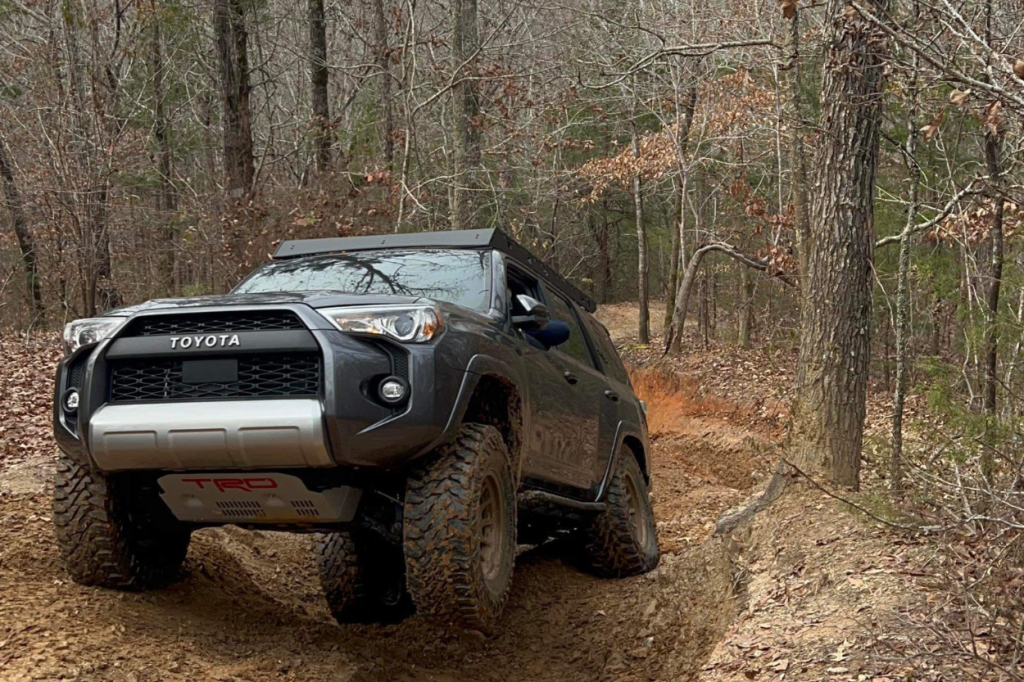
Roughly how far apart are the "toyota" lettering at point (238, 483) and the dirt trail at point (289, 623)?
2.66ft

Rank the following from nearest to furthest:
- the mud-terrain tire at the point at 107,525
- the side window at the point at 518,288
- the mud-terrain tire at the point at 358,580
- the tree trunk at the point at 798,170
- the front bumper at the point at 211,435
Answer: the front bumper at the point at 211,435 → the mud-terrain tire at the point at 107,525 → the side window at the point at 518,288 → the mud-terrain tire at the point at 358,580 → the tree trunk at the point at 798,170

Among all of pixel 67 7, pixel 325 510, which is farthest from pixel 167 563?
pixel 67 7

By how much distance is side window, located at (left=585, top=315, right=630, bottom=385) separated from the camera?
783 cm

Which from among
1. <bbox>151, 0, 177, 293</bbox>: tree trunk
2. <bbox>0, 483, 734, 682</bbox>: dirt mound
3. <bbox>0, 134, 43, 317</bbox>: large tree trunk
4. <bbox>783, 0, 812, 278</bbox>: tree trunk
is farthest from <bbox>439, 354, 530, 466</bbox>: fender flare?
<bbox>0, 134, 43, 317</bbox>: large tree trunk

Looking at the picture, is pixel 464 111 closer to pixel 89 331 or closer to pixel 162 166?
pixel 162 166

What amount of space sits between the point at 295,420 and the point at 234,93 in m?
14.5

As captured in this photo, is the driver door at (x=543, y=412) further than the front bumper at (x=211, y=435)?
Yes

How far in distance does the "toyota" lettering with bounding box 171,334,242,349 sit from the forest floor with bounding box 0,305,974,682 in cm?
144

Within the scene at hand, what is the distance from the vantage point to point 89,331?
4.53 meters

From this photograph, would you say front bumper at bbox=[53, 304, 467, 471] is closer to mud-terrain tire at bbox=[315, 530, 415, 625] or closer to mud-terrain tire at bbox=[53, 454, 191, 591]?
mud-terrain tire at bbox=[53, 454, 191, 591]

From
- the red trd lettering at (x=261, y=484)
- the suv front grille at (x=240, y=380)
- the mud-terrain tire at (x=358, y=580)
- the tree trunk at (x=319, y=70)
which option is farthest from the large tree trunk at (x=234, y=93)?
the red trd lettering at (x=261, y=484)

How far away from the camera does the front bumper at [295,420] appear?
4.14 m

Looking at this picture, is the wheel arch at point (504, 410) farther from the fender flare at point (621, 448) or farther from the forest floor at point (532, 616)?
the fender flare at point (621, 448)

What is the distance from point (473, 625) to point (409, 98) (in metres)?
13.5
